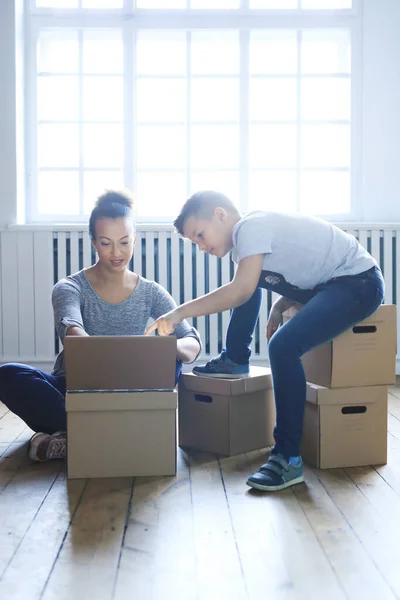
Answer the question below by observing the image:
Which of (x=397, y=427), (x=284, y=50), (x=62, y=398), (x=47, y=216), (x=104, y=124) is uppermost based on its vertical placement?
(x=284, y=50)

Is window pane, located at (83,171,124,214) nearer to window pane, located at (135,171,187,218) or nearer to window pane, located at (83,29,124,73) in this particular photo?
window pane, located at (135,171,187,218)

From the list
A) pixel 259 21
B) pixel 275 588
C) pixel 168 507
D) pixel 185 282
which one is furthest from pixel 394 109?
pixel 275 588

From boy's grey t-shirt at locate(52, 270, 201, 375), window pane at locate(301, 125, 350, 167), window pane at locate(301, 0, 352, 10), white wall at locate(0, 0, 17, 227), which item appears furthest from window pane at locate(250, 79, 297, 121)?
boy's grey t-shirt at locate(52, 270, 201, 375)

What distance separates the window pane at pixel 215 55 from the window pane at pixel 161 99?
151mm

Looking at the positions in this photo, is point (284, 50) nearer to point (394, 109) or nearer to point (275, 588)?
point (394, 109)

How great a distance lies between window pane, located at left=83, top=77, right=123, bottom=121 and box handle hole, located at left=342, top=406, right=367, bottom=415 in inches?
100

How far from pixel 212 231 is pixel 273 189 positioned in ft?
7.01

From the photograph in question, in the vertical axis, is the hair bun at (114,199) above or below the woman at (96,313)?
Result: above

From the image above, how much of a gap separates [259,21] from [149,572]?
3.46 meters

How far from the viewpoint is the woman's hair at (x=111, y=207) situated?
2.29 meters

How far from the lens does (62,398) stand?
2211 mm

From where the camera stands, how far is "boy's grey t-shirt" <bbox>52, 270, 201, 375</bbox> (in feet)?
7.45

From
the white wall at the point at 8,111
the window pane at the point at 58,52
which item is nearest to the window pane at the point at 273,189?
the window pane at the point at 58,52

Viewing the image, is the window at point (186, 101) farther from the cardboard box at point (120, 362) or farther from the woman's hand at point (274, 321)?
the cardboard box at point (120, 362)
